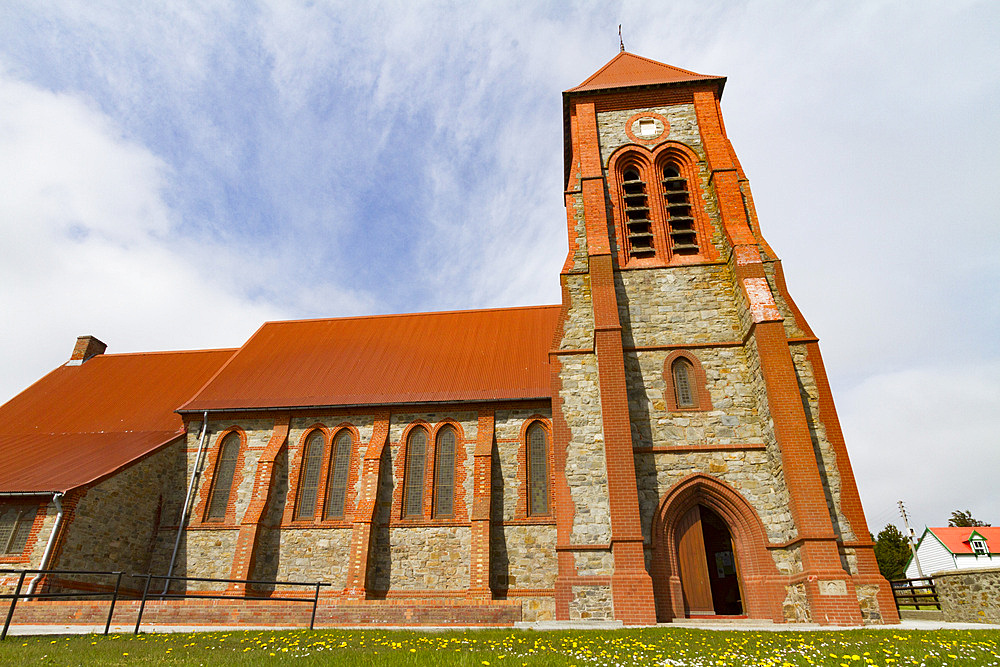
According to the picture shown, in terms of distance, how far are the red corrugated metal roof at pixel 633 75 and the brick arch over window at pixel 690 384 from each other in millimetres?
9314

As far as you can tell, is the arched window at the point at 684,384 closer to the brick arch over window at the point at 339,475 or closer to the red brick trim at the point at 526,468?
the red brick trim at the point at 526,468

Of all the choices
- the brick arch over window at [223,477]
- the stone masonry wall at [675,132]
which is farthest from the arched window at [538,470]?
the brick arch over window at [223,477]

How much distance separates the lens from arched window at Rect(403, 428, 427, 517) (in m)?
17.1

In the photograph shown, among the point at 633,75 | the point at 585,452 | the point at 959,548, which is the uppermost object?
the point at 633,75

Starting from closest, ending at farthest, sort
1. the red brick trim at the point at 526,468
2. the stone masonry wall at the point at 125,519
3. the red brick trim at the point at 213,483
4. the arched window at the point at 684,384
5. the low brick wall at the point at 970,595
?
1. the low brick wall at the point at 970,595
2. the arched window at the point at 684,384
3. the stone masonry wall at the point at 125,519
4. the red brick trim at the point at 526,468
5. the red brick trim at the point at 213,483

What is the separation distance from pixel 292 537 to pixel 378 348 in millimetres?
7592

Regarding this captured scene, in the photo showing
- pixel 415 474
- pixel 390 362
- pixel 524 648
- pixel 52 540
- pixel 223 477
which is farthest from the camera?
pixel 390 362

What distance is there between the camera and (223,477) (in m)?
18.4

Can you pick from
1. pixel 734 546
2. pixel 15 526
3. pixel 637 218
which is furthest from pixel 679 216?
pixel 15 526

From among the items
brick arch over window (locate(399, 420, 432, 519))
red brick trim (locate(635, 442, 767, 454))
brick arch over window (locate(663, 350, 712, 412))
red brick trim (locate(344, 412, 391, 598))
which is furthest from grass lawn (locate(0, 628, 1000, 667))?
brick arch over window (locate(399, 420, 432, 519))

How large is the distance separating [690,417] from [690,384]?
2.87 ft

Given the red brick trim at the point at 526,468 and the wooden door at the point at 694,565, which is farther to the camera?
the red brick trim at the point at 526,468

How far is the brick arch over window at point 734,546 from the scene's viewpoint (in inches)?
455

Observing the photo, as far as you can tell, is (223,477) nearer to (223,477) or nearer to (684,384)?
(223,477)
